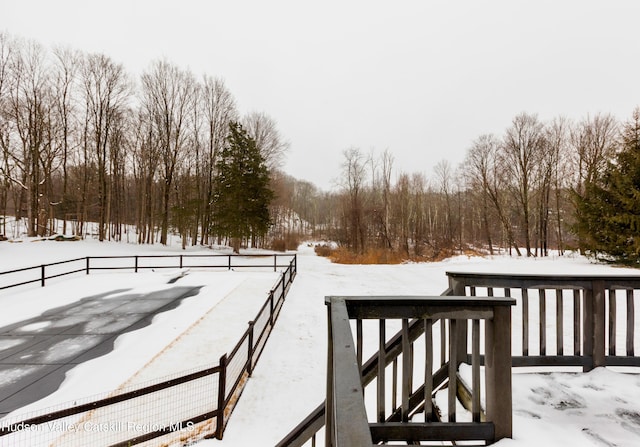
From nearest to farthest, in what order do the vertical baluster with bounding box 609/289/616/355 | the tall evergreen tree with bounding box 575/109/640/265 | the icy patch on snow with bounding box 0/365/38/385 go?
the vertical baluster with bounding box 609/289/616/355, the icy patch on snow with bounding box 0/365/38/385, the tall evergreen tree with bounding box 575/109/640/265

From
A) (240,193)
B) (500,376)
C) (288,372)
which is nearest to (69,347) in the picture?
(288,372)

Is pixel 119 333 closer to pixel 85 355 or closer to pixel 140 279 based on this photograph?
pixel 85 355

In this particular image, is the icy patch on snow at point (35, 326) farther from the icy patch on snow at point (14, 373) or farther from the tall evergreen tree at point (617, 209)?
the tall evergreen tree at point (617, 209)

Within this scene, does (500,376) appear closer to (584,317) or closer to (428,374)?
(428,374)

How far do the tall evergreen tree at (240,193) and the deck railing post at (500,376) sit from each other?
960 inches

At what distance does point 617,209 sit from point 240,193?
24.9 m

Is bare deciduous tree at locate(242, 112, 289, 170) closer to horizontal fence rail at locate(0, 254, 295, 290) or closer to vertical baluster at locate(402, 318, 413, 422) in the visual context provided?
horizontal fence rail at locate(0, 254, 295, 290)

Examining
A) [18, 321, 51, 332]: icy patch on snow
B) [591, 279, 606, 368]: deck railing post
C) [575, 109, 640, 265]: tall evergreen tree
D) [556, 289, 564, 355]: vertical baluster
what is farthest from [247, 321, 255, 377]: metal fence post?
[575, 109, 640, 265]: tall evergreen tree

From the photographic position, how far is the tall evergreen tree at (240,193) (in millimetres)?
24922

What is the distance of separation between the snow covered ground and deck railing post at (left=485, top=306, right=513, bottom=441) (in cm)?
12

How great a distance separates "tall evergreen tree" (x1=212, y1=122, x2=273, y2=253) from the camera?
24.9 metres

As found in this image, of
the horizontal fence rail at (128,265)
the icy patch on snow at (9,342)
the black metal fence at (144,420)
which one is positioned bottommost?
the black metal fence at (144,420)

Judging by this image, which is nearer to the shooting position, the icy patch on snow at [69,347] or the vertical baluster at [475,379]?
the vertical baluster at [475,379]

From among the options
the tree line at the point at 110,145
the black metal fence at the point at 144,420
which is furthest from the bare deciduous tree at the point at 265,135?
the black metal fence at the point at 144,420
